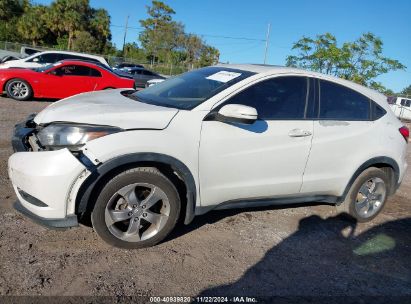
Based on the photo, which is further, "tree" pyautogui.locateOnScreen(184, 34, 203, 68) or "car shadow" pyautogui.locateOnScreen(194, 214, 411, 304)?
"tree" pyautogui.locateOnScreen(184, 34, 203, 68)

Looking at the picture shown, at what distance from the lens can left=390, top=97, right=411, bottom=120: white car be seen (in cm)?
2656

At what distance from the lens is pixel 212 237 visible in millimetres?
3922

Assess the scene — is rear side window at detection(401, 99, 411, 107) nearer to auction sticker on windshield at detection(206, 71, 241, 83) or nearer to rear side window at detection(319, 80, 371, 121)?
rear side window at detection(319, 80, 371, 121)

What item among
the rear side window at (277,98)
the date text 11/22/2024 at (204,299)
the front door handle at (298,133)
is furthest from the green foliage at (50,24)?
the date text 11/22/2024 at (204,299)

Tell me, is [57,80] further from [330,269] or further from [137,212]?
[330,269]

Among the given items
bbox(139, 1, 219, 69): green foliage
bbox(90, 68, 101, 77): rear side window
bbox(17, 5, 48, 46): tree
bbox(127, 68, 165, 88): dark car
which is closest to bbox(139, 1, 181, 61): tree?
bbox(139, 1, 219, 69): green foliage

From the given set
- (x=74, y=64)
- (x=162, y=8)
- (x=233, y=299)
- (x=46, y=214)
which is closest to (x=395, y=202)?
(x=233, y=299)

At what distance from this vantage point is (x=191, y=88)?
13.2 ft

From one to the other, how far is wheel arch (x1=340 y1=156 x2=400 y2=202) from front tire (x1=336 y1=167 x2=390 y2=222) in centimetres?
7

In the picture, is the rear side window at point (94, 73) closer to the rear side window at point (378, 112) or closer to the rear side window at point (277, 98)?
the rear side window at point (277, 98)

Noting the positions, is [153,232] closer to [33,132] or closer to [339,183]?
[33,132]

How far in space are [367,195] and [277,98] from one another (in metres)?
1.89

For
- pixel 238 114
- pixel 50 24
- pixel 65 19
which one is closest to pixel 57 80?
pixel 238 114

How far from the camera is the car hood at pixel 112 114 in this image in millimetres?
3176
